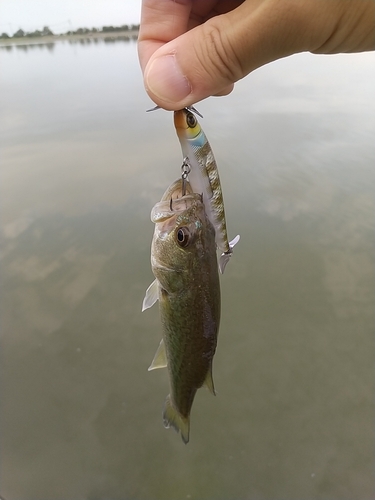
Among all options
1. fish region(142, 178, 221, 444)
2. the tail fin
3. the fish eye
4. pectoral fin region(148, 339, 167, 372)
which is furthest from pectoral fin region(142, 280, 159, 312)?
the fish eye

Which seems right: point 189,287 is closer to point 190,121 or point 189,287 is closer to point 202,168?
point 202,168

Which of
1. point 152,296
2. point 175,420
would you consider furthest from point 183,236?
point 175,420

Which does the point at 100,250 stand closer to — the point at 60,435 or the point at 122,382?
the point at 122,382

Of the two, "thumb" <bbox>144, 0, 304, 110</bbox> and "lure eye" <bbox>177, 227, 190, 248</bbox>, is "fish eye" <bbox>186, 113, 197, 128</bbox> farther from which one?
"lure eye" <bbox>177, 227, 190, 248</bbox>

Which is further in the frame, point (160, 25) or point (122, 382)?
point (122, 382)

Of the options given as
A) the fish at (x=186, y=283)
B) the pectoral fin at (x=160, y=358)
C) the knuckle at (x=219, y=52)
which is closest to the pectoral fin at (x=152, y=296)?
the fish at (x=186, y=283)

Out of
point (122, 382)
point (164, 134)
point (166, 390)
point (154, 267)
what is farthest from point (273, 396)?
point (164, 134)
